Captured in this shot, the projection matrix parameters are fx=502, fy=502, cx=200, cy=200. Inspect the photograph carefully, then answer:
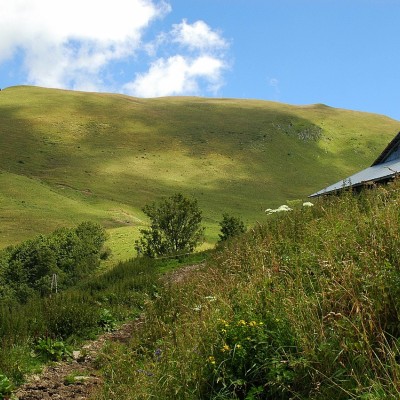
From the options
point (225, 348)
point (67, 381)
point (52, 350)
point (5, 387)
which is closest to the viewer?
point (225, 348)

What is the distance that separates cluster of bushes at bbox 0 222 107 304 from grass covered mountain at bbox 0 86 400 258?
4.47 meters

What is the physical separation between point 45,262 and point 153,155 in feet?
231

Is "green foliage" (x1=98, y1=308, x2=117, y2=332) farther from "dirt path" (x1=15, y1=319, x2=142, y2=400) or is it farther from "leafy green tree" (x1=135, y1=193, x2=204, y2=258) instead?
"leafy green tree" (x1=135, y1=193, x2=204, y2=258)

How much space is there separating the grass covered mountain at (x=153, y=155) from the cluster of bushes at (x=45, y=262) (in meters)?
4.47

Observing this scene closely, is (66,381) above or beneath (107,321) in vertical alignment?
beneath

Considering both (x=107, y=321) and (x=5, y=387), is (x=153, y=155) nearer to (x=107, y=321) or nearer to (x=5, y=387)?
(x=107, y=321)

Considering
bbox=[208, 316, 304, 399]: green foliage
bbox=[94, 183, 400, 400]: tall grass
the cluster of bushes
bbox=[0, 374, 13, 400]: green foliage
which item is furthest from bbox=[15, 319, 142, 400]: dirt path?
the cluster of bushes

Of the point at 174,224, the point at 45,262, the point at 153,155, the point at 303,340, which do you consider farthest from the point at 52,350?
the point at 153,155

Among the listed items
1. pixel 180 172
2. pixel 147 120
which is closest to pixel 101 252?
pixel 180 172

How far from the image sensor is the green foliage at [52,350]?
934 cm

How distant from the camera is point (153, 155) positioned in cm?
11756

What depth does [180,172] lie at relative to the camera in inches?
4301

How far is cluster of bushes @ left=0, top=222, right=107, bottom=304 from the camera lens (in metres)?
47.0

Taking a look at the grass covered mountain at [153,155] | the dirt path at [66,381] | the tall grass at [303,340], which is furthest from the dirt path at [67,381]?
the grass covered mountain at [153,155]
